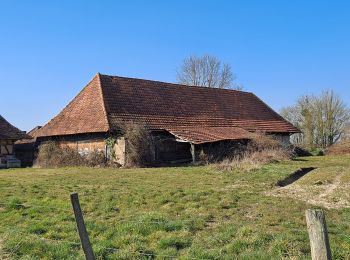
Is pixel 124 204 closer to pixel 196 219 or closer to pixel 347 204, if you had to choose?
pixel 196 219

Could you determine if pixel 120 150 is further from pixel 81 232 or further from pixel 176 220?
pixel 81 232

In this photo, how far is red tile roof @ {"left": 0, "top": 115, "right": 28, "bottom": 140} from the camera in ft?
103

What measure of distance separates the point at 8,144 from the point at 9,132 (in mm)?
937

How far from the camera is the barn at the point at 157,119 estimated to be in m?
27.7

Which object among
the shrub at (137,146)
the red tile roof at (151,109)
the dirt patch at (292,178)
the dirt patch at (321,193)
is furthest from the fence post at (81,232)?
the red tile roof at (151,109)

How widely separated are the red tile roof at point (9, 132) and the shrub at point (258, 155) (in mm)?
16696

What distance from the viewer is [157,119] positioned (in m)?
30.1

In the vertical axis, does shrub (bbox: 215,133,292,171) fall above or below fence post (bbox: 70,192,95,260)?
above

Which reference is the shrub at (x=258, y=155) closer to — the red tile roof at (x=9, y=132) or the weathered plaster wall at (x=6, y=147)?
the red tile roof at (x=9, y=132)

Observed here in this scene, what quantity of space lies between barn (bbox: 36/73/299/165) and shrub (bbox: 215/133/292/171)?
1225 millimetres

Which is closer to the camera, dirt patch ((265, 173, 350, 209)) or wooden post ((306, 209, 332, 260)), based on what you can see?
wooden post ((306, 209, 332, 260))

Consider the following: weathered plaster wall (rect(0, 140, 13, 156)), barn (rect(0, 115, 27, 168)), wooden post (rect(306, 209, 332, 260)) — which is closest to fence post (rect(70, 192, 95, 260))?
wooden post (rect(306, 209, 332, 260))

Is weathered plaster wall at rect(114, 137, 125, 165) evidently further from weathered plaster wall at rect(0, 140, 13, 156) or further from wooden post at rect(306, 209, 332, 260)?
wooden post at rect(306, 209, 332, 260)

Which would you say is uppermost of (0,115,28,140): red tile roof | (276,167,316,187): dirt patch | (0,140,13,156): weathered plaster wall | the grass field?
(0,115,28,140): red tile roof
